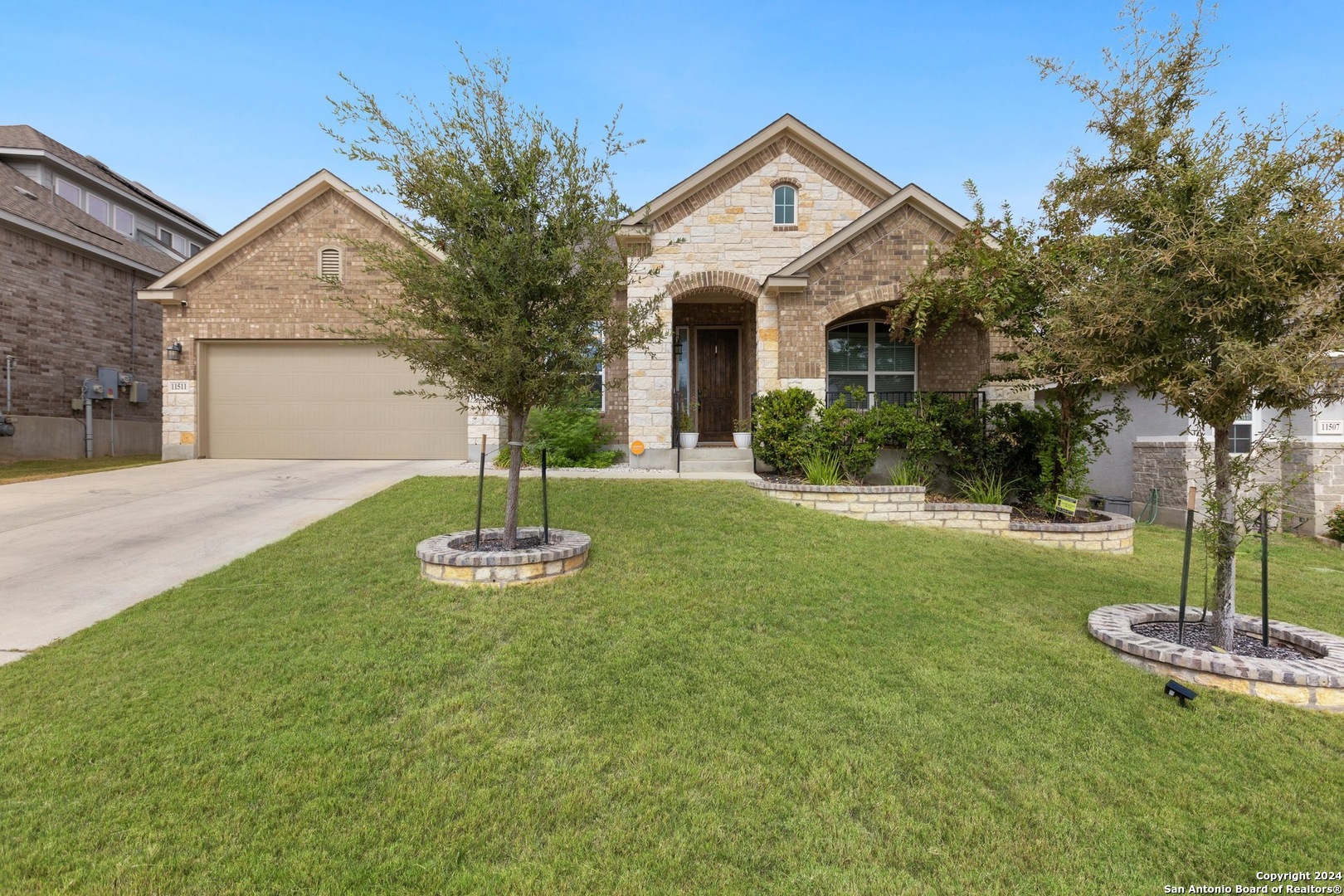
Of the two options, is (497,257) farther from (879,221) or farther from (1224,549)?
(879,221)

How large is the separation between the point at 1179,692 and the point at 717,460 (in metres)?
7.70

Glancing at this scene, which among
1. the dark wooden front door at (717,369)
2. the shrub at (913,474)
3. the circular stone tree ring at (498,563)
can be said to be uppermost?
the dark wooden front door at (717,369)

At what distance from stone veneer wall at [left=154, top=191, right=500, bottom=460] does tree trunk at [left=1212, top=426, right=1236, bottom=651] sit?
13488 mm

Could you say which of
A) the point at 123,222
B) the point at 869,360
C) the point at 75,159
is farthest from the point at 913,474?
the point at 75,159

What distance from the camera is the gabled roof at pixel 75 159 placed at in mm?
14867

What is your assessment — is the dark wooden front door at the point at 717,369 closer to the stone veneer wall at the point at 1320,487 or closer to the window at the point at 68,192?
the stone veneer wall at the point at 1320,487

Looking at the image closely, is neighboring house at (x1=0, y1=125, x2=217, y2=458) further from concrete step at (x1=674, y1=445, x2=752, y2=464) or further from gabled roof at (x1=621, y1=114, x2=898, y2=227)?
concrete step at (x1=674, y1=445, x2=752, y2=464)

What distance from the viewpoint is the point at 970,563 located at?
626 cm

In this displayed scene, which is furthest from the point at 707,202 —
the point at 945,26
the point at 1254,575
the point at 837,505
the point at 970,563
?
the point at 1254,575

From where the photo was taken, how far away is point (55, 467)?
11648 mm

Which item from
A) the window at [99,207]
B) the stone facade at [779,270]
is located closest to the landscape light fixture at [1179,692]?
the stone facade at [779,270]

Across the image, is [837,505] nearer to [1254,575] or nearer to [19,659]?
[1254,575]

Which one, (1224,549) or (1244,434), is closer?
(1224,549)

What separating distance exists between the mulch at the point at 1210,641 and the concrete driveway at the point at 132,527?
7856 millimetres
